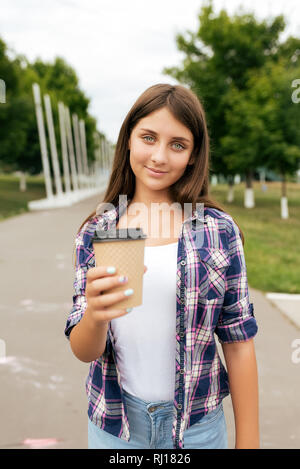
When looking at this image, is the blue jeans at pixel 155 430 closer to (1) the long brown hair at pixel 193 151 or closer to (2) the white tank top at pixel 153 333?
(2) the white tank top at pixel 153 333

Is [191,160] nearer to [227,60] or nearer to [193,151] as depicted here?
[193,151]

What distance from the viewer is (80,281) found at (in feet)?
4.89

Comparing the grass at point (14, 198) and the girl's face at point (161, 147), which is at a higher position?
the girl's face at point (161, 147)

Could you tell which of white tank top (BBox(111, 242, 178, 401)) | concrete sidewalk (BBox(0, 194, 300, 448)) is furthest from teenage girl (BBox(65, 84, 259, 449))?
concrete sidewalk (BBox(0, 194, 300, 448))

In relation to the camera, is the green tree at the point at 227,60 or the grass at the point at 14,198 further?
the green tree at the point at 227,60

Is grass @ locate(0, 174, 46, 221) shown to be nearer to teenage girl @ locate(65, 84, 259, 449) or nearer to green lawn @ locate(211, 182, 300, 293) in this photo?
green lawn @ locate(211, 182, 300, 293)

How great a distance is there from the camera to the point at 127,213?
5.63ft

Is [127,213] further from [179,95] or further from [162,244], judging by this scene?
[179,95]

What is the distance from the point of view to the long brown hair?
1517 millimetres

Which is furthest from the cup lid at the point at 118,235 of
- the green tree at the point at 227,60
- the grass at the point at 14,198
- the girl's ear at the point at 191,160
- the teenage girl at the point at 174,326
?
the green tree at the point at 227,60

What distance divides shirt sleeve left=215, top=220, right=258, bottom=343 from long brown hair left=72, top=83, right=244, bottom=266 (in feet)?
0.37

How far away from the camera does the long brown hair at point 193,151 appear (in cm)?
152
